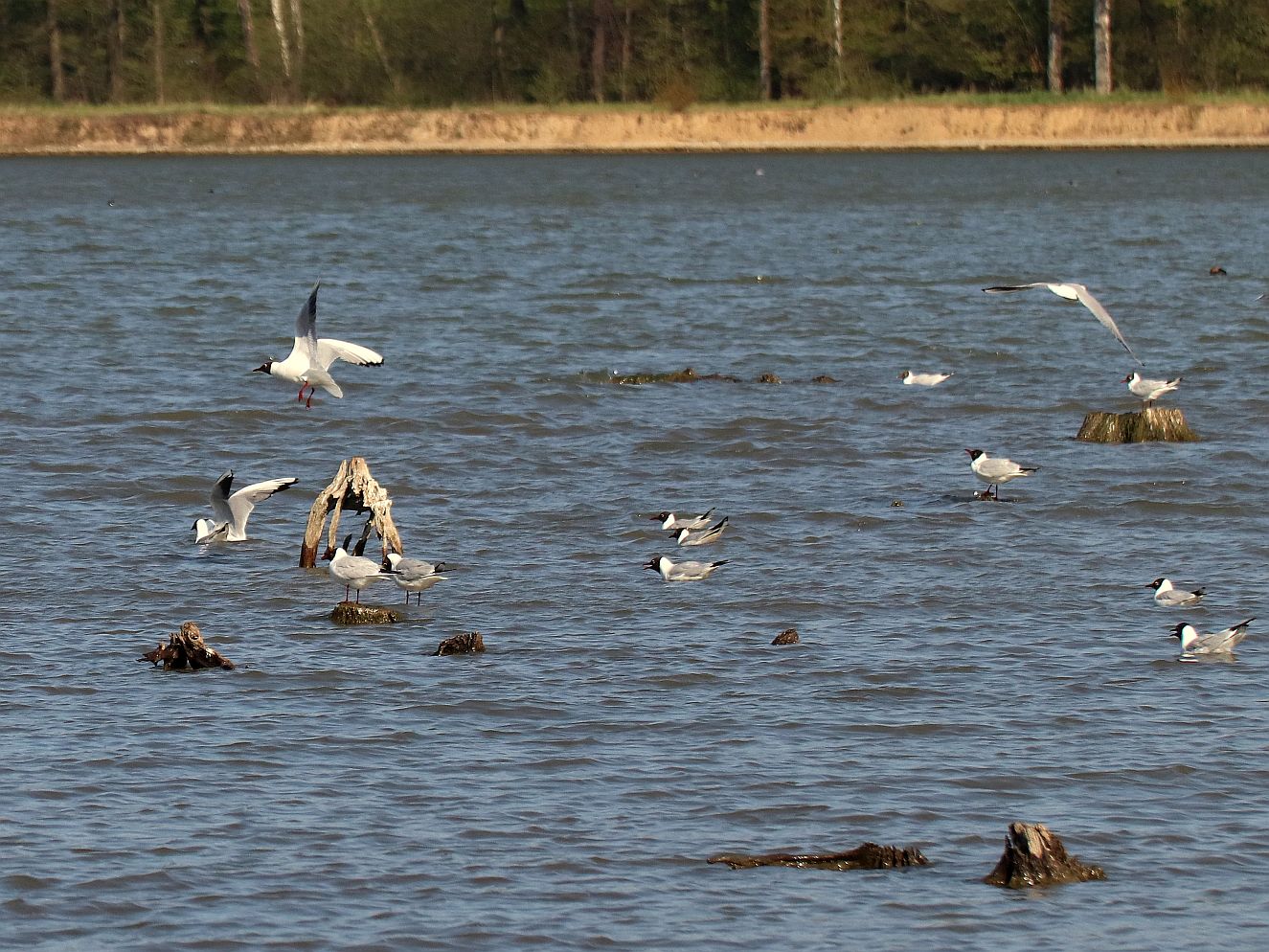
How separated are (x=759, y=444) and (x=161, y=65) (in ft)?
261

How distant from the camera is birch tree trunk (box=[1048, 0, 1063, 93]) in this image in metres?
82.6

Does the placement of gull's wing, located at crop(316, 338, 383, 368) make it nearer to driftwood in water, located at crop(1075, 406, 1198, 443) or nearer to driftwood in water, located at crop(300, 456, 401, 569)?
driftwood in water, located at crop(300, 456, 401, 569)

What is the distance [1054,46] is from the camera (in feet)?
273

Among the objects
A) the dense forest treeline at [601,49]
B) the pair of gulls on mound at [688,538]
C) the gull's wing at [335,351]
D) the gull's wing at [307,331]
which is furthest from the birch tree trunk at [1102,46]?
the pair of gulls on mound at [688,538]

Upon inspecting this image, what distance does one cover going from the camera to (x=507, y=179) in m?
69.9

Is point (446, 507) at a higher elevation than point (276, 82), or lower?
lower

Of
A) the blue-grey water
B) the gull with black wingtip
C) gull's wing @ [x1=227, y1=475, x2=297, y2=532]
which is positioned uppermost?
the gull with black wingtip

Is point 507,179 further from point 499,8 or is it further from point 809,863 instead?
point 809,863

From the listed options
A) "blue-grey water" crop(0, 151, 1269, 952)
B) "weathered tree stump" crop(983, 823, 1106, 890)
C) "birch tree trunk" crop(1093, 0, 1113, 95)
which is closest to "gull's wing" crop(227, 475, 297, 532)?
"blue-grey water" crop(0, 151, 1269, 952)

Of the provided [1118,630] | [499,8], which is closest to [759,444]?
[1118,630]

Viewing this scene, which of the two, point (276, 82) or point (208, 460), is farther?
point (276, 82)

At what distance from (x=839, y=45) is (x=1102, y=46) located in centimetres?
1176

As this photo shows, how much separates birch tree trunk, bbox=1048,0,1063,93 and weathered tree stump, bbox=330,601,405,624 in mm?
73528

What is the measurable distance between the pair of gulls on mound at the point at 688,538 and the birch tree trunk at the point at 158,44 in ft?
262
